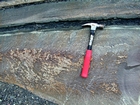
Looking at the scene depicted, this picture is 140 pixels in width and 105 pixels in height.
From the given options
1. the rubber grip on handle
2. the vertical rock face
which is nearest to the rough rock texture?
the vertical rock face

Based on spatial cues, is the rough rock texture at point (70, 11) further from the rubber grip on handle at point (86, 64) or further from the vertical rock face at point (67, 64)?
the rubber grip on handle at point (86, 64)

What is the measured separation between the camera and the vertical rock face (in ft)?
5.83

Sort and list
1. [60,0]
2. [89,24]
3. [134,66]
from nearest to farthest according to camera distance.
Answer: [134,66] → [89,24] → [60,0]

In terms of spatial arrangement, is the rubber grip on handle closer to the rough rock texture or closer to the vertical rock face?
the vertical rock face

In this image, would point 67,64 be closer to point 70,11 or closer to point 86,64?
point 86,64

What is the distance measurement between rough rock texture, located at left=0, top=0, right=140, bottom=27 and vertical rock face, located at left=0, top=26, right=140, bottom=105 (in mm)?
117

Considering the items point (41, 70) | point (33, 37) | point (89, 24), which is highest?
point (89, 24)

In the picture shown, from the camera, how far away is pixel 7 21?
2121mm

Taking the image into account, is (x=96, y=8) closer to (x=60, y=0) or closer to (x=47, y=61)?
(x=60, y=0)

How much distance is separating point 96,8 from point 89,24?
0.19 metres

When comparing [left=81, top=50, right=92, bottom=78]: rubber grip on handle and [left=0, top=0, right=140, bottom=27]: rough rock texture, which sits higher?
[left=0, top=0, right=140, bottom=27]: rough rock texture

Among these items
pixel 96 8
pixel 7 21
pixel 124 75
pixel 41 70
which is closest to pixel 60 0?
pixel 96 8

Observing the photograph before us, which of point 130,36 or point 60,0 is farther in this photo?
point 60,0

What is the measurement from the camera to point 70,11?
79.7 inches
